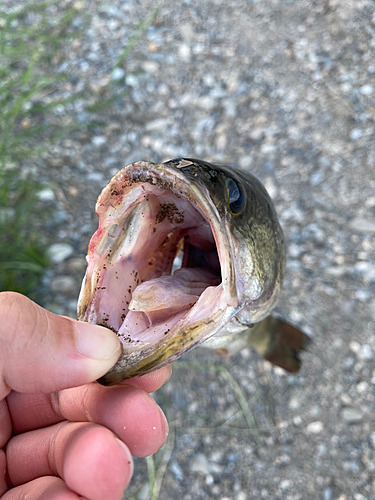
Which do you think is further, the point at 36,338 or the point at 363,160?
the point at 363,160

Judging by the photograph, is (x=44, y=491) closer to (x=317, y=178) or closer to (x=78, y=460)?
(x=78, y=460)

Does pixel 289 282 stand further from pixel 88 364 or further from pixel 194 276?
pixel 88 364

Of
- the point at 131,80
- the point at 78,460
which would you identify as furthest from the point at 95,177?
the point at 78,460

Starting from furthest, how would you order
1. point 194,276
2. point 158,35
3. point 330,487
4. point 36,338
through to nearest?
point 158,35, point 330,487, point 194,276, point 36,338

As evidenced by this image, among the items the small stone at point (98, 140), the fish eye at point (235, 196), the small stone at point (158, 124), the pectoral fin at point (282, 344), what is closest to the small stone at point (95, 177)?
the small stone at point (98, 140)

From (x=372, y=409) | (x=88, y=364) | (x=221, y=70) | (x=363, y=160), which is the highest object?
(x=221, y=70)

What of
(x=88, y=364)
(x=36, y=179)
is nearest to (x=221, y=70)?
(x=36, y=179)

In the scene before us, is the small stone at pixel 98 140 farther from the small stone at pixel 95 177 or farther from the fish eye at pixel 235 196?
the fish eye at pixel 235 196
